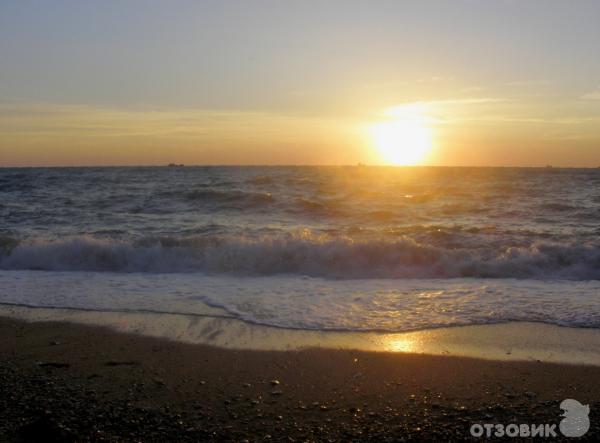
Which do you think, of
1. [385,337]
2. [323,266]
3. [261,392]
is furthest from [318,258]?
[261,392]

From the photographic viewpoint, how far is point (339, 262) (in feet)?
36.3

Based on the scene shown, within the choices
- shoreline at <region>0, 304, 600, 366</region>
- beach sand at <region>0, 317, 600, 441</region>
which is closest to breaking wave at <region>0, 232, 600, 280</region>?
shoreline at <region>0, 304, 600, 366</region>

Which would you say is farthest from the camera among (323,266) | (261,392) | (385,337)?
(323,266)

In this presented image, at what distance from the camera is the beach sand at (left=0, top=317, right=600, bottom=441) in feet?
12.6

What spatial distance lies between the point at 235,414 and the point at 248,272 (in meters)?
6.69

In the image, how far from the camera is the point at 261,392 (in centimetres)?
457

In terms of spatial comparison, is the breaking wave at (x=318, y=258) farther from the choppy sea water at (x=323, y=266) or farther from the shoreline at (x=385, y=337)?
the shoreline at (x=385, y=337)

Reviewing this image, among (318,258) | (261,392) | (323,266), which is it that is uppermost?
(318,258)

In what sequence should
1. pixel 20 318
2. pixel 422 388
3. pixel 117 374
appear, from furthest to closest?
pixel 20 318, pixel 117 374, pixel 422 388

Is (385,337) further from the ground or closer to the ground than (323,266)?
closer to the ground

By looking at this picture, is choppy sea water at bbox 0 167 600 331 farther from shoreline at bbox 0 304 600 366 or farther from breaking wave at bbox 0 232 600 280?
shoreline at bbox 0 304 600 366

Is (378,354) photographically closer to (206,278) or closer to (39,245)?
(206,278)

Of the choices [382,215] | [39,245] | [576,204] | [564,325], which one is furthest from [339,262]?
[576,204]

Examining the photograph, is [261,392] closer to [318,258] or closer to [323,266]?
[323,266]
